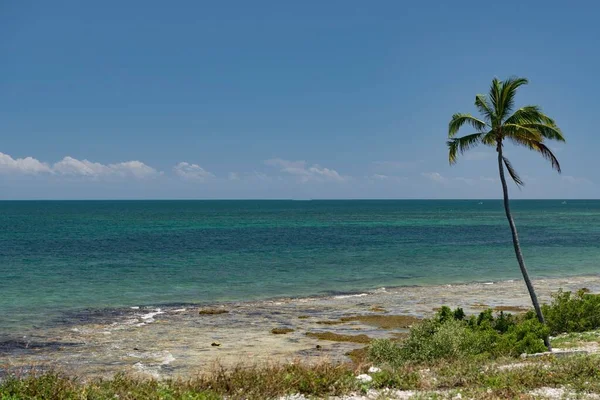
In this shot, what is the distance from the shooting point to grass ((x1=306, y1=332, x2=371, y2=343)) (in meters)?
25.4

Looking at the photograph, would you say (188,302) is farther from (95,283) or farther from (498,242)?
(498,242)

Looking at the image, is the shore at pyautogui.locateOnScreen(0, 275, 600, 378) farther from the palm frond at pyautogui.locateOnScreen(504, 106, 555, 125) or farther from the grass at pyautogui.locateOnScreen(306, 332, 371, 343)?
the palm frond at pyautogui.locateOnScreen(504, 106, 555, 125)

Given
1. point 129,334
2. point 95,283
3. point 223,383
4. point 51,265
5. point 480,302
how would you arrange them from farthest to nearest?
point 51,265 < point 95,283 < point 480,302 < point 129,334 < point 223,383

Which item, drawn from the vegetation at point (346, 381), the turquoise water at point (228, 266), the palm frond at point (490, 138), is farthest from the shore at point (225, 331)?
the palm frond at point (490, 138)

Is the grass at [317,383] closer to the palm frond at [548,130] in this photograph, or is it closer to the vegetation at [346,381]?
the vegetation at [346,381]

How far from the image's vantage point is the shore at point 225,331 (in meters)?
21.6

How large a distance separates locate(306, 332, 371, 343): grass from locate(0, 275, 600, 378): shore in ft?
0.16

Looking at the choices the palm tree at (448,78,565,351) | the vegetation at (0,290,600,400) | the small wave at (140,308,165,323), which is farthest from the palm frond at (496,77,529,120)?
the small wave at (140,308,165,323)

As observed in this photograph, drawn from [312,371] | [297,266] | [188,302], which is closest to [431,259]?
[297,266]

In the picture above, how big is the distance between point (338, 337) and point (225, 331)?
5.72m

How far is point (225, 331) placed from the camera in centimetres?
2733

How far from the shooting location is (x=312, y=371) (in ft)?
42.8

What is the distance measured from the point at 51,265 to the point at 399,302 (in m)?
35.1

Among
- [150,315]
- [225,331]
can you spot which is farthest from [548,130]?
[150,315]
